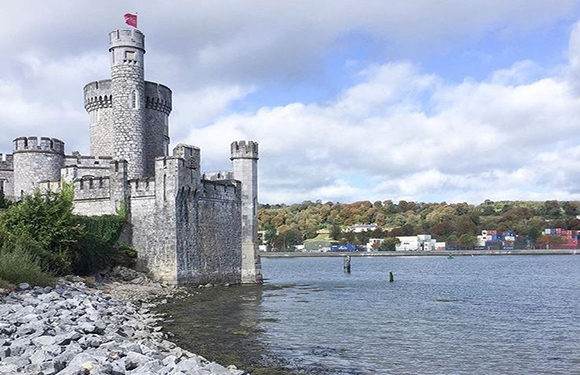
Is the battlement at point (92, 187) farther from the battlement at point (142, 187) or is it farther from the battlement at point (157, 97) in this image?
the battlement at point (157, 97)

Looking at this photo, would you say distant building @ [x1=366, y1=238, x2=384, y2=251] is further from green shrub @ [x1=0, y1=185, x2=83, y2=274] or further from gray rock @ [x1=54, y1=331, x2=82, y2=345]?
gray rock @ [x1=54, y1=331, x2=82, y2=345]

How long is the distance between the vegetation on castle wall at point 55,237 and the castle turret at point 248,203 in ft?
25.9

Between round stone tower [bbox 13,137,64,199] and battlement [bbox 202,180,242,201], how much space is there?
926cm

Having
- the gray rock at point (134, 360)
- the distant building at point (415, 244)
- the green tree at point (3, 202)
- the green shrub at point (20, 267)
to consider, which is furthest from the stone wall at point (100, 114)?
the distant building at point (415, 244)

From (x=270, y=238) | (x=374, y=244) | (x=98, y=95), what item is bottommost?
(x=374, y=244)

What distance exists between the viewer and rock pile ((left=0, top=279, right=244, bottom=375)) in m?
10.1

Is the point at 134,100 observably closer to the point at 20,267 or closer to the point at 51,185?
the point at 51,185

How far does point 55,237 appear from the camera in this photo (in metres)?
25.9

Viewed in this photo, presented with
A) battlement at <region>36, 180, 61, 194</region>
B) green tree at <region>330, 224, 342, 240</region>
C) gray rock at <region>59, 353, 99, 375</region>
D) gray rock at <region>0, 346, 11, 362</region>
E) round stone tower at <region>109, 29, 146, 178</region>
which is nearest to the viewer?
gray rock at <region>59, 353, 99, 375</region>

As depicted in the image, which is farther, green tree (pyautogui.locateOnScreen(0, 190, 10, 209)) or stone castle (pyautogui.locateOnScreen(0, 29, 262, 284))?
green tree (pyautogui.locateOnScreen(0, 190, 10, 209))

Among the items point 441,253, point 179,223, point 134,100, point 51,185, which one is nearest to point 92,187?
point 51,185

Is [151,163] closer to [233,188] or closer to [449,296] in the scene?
[233,188]

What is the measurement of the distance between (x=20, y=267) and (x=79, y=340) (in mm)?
8757

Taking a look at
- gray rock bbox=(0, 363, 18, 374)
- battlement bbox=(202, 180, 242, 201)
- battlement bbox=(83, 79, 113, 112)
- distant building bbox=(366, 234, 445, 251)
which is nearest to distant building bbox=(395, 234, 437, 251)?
distant building bbox=(366, 234, 445, 251)
